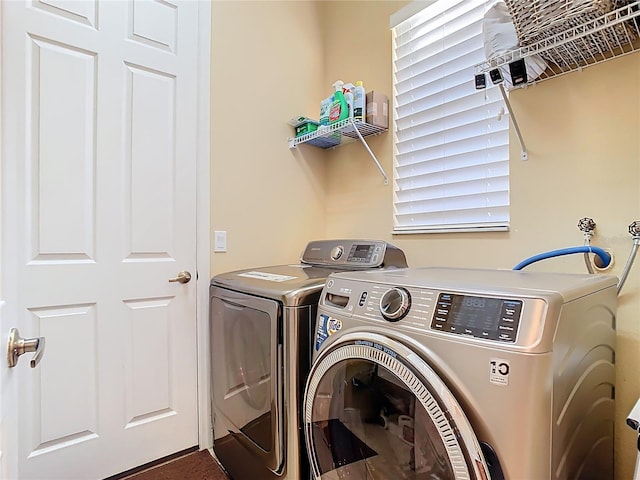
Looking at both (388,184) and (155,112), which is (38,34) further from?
(388,184)

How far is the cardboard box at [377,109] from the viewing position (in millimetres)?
1928

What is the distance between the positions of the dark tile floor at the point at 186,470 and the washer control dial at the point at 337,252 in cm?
112

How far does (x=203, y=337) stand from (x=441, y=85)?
1.71m

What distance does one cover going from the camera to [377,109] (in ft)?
6.34

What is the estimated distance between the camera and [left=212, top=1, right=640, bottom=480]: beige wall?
1201mm

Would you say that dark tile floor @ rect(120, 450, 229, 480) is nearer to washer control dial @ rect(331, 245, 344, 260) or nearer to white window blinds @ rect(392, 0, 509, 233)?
washer control dial @ rect(331, 245, 344, 260)

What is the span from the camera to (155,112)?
176cm

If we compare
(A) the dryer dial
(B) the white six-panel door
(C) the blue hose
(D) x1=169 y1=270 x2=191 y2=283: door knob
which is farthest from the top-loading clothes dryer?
(C) the blue hose

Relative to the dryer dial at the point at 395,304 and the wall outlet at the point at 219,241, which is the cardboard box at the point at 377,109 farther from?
the dryer dial at the point at 395,304

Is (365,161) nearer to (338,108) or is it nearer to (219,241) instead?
(338,108)

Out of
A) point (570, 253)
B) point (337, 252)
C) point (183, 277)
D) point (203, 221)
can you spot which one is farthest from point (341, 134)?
point (570, 253)

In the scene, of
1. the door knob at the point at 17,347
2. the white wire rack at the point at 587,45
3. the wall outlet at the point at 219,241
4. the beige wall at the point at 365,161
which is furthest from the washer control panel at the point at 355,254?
the door knob at the point at 17,347

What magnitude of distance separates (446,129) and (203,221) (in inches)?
50.4

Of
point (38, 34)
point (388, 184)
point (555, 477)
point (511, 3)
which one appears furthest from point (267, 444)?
point (38, 34)
